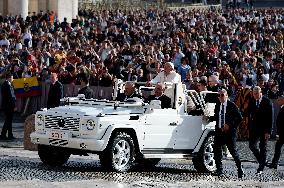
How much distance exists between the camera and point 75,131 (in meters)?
18.2

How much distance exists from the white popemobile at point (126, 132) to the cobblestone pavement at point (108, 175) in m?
0.32

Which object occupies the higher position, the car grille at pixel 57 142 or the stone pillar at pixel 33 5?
the stone pillar at pixel 33 5

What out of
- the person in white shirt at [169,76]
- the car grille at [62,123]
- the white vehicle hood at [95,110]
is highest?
the person in white shirt at [169,76]

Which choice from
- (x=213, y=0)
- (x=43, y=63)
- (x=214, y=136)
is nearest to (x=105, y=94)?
(x=43, y=63)

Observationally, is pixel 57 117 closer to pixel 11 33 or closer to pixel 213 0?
pixel 11 33

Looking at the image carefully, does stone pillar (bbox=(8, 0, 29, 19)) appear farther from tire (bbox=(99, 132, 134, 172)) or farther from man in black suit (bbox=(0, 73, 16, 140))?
tire (bbox=(99, 132, 134, 172))

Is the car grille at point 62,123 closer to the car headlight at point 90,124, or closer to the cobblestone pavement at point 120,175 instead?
the car headlight at point 90,124

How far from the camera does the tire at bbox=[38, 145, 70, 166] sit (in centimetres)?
1895

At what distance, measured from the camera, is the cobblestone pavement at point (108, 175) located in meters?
16.8

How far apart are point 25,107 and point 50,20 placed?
45.4 ft

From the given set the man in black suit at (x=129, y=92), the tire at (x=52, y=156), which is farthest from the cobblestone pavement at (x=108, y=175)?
the man in black suit at (x=129, y=92)

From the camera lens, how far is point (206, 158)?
1953 centimetres

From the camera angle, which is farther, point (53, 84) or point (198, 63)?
point (198, 63)

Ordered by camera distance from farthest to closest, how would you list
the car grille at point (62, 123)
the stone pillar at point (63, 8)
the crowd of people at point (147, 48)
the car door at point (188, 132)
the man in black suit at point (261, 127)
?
the stone pillar at point (63, 8) → the crowd of people at point (147, 48) → the man in black suit at point (261, 127) → the car door at point (188, 132) → the car grille at point (62, 123)
